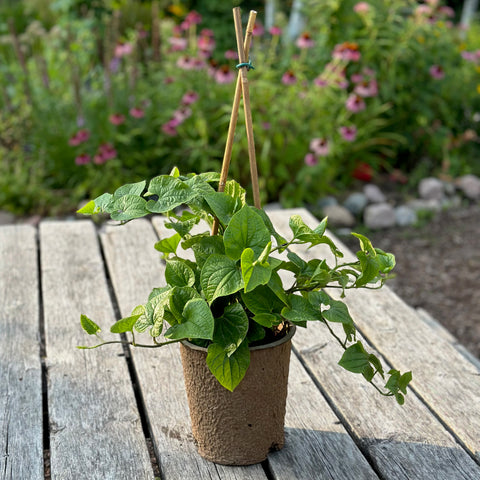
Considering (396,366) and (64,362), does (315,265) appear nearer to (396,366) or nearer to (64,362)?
(396,366)

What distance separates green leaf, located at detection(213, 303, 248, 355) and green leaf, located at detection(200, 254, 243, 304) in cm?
5

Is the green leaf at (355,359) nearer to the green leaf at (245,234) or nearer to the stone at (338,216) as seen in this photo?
the green leaf at (245,234)

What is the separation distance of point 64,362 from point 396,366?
0.75 metres

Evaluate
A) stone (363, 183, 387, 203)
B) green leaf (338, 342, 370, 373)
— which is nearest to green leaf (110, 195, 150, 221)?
green leaf (338, 342, 370, 373)

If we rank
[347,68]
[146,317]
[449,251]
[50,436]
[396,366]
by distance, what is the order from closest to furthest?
[146,317]
[50,436]
[396,366]
[449,251]
[347,68]

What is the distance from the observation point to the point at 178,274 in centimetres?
111

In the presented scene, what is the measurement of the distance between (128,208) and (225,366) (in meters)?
0.29

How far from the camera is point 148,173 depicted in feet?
11.8

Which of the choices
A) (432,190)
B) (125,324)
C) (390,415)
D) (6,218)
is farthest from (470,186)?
(125,324)

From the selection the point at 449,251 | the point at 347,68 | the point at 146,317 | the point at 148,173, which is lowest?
the point at 449,251

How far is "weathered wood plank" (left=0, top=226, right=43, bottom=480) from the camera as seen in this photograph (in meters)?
1.19

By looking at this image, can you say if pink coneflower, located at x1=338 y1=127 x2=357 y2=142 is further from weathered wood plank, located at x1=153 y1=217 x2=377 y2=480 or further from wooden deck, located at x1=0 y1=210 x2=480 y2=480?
weathered wood plank, located at x1=153 y1=217 x2=377 y2=480

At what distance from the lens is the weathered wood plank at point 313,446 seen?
1.16 metres

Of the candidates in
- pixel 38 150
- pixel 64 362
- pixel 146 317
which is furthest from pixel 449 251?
pixel 146 317
